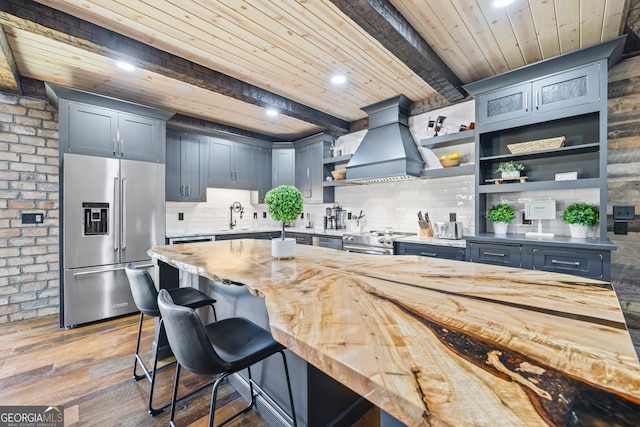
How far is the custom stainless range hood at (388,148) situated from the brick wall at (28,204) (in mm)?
3750

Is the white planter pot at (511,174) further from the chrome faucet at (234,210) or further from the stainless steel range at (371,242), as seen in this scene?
the chrome faucet at (234,210)

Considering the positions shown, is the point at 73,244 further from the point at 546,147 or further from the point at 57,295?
the point at 546,147

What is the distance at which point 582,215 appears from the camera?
2.46m

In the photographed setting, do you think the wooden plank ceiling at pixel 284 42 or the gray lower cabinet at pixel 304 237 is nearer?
the wooden plank ceiling at pixel 284 42

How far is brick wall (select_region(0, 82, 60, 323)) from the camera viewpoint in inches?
121

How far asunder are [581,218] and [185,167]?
185 inches

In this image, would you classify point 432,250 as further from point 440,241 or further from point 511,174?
point 511,174

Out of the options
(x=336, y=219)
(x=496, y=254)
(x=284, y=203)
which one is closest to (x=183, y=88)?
(x=284, y=203)

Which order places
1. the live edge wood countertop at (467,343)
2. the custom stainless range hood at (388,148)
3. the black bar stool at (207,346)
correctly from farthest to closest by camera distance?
1. the custom stainless range hood at (388,148)
2. the black bar stool at (207,346)
3. the live edge wood countertop at (467,343)

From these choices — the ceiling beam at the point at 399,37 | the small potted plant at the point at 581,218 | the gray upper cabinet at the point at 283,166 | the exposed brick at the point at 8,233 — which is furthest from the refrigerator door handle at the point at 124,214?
the small potted plant at the point at 581,218

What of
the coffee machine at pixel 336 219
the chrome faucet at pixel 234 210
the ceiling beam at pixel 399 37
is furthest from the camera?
the chrome faucet at pixel 234 210

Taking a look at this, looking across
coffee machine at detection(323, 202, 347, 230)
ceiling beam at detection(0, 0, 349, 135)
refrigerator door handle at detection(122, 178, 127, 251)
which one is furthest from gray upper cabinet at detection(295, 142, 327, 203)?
refrigerator door handle at detection(122, 178, 127, 251)

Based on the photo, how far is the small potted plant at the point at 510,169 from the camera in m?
2.79

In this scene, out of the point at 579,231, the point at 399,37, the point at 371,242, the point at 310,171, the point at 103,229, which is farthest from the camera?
the point at 310,171
